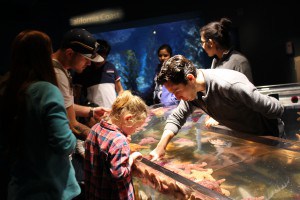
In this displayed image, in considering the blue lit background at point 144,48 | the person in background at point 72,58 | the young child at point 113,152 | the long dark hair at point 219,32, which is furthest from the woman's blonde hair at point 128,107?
the blue lit background at point 144,48

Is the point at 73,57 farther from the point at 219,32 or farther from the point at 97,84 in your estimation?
the point at 219,32

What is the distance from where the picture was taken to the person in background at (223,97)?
2.00 m

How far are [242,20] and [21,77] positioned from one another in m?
5.39

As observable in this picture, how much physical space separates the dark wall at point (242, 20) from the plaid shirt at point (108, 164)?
4589mm

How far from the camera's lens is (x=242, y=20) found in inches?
240

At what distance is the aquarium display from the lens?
149cm

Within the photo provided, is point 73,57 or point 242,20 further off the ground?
point 242,20

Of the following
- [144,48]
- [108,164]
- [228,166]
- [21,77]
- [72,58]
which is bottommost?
[228,166]

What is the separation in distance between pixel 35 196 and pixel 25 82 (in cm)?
65

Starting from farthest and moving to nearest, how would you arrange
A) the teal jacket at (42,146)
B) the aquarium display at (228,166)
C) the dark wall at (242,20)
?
the dark wall at (242,20)
the teal jacket at (42,146)
the aquarium display at (228,166)

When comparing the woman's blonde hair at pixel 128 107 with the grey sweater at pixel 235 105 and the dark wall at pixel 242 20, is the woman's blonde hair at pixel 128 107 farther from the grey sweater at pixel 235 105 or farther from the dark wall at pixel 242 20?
the dark wall at pixel 242 20

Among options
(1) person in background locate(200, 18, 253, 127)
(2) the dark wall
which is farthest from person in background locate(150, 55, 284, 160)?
(2) the dark wall

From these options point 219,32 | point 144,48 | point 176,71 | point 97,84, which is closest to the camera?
point 176,71

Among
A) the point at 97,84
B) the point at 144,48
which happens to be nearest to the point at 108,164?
the point at 97,84
